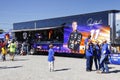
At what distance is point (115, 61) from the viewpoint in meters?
22.3

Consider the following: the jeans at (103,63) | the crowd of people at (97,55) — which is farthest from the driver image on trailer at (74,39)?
the jeans at (103,63)

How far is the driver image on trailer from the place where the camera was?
28500 mm

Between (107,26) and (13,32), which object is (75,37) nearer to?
(107,26)

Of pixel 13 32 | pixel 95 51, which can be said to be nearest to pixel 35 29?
pixel 13 32

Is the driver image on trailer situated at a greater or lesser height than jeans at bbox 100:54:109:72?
greater

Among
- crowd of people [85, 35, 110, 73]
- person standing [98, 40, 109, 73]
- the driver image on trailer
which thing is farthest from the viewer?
the driver image on trailer

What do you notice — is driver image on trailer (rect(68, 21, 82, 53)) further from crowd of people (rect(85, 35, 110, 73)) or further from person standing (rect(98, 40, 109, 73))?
person standing (rect(98, 40, 109, 73))

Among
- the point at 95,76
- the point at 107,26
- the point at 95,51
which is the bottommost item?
the point at 95,76

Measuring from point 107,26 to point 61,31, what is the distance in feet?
19.3

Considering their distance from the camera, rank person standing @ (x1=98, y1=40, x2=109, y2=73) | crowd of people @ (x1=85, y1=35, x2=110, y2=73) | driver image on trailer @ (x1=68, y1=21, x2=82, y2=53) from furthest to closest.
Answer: driver image on trailer @ (x1=68, y1=21, x2=82, y2=53) → crowd of people @ (x1=85, y1=35, x2=110, y2=73) → person standing @ (x1=98, y1=40, x2=109, y2=73)

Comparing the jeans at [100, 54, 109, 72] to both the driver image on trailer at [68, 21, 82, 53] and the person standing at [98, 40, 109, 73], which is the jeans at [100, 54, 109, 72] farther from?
the driver image on trailer at [68, 21, 82, 53]

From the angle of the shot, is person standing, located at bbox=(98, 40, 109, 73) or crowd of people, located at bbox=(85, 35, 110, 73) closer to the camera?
person standing, located at bbox=(98, 40, 109, 73)

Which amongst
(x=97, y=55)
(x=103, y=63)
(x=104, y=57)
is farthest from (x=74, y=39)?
(x=104, y=57)

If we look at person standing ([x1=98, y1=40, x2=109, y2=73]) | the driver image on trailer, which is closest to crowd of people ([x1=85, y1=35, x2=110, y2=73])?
person standing ([x1=98, y1=40, x2=109, y2=73])
